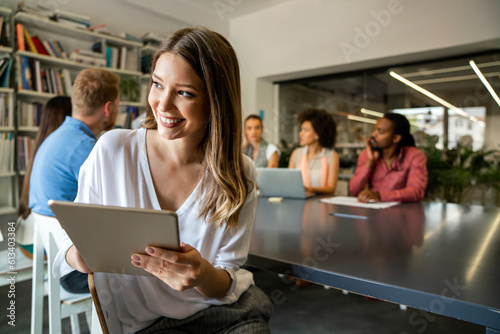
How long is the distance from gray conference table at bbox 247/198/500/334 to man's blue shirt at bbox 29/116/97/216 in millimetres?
887

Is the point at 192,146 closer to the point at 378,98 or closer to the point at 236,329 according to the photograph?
the point at 236,329

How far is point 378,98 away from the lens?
4848 mm

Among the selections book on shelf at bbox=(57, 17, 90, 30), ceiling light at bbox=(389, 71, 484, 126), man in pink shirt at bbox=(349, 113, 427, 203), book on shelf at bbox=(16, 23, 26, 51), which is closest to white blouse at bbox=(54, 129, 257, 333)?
man in pink shirt at bbox=(349, 113, 427, 203)

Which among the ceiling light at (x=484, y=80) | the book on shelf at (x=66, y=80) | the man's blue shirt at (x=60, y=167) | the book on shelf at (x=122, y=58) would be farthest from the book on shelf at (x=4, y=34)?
the ceiling light at (x=484, y=80)

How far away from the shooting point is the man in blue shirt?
156 centimetres

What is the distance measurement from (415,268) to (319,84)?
4794 mm

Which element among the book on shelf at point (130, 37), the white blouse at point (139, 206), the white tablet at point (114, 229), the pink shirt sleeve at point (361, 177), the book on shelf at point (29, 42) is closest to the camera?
the white tablet at point (114, 229)

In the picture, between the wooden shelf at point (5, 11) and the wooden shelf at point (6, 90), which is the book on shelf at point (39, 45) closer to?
the wooden shelf at point (5, 11)

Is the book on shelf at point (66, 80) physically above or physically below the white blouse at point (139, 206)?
above

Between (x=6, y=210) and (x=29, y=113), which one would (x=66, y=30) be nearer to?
(x=29, y=113)

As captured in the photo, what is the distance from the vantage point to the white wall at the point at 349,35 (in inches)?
149

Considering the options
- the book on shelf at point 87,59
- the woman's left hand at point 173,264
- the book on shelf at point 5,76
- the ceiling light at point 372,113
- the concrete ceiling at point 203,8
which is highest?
the concrete ceiling at point 203,8

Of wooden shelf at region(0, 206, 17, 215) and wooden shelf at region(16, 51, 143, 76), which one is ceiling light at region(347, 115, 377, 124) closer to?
wooden shelf at region(16, 51, 143, 76)

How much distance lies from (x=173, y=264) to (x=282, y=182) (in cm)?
176
